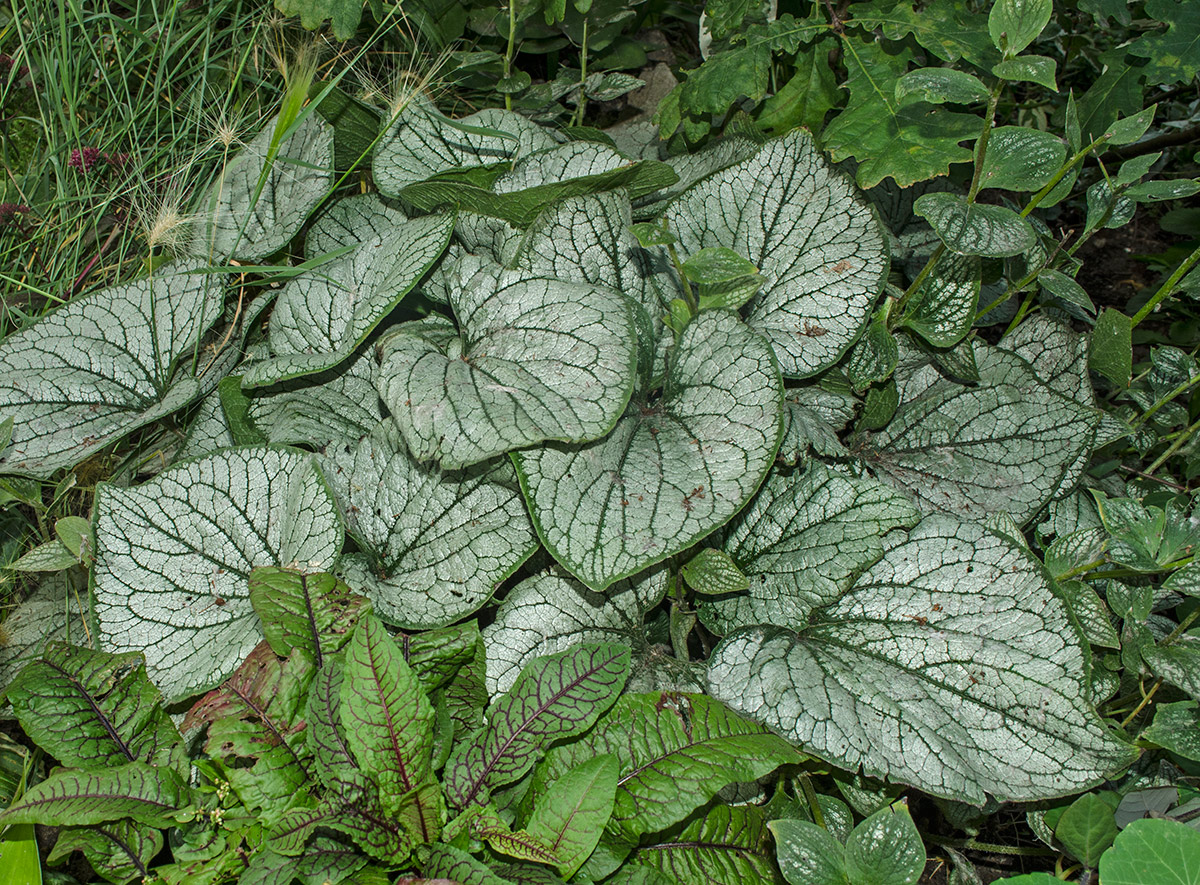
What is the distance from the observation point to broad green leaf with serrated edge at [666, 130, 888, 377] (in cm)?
198

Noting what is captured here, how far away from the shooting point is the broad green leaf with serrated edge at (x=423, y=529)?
70.2 inches

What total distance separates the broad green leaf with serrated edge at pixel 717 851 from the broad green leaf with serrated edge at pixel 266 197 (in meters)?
1.75

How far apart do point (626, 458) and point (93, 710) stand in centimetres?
115

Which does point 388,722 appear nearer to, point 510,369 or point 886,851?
point 510,369

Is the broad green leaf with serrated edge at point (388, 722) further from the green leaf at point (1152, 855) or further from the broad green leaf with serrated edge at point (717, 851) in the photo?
the green leaf at point (1152, 855)

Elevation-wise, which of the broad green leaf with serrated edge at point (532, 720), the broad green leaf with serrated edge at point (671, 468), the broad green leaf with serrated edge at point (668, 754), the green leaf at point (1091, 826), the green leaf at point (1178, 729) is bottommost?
the green leaf at point (1091, 826)

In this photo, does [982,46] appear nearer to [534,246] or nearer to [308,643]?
[534,246]

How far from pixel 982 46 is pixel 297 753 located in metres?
2.21

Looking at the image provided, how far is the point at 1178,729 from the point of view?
1.59 m

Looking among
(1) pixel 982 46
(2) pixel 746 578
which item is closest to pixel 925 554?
(2) pixel 746 578

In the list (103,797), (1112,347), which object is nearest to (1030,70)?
(1112,347)

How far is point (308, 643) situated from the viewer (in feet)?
5.39

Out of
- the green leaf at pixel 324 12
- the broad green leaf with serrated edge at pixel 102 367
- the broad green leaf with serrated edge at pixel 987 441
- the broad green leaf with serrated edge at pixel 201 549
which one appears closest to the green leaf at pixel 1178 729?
the broad green leaf with serrated edge at pixel 987 441

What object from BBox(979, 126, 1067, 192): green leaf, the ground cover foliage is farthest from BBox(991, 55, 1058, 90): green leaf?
BBox(979, 126, 1067, 192): green leaf
